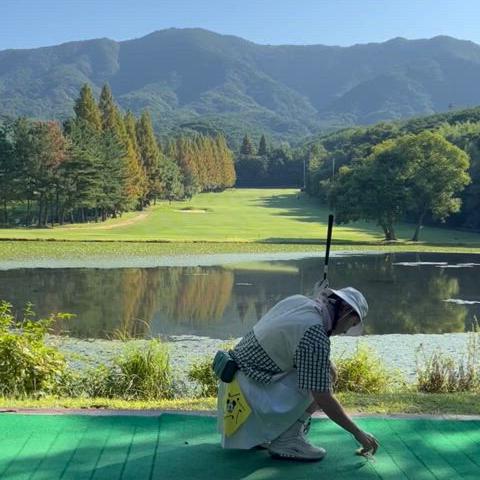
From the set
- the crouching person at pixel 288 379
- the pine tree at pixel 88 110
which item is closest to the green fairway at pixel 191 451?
the crouching person at pixel 288 379

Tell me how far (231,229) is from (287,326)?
4725cm

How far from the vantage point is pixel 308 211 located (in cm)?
7825

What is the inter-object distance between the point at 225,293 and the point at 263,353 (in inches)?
619

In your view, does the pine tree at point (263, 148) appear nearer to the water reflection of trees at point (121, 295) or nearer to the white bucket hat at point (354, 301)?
the water reflection of trees at point (121, 295)

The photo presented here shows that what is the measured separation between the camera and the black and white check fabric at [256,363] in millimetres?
4344

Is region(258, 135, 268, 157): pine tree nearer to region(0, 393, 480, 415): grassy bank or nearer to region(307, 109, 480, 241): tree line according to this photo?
region(307, 109, 480, 241): tree line

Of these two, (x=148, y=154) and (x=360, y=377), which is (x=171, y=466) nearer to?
(x=360, y=377)

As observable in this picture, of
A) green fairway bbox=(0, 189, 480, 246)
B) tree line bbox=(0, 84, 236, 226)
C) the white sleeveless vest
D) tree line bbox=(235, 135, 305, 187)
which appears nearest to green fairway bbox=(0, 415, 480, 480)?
the white sleeveless vest

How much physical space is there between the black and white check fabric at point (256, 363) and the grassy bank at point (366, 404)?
1345 millimetres

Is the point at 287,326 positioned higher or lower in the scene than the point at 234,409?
higher

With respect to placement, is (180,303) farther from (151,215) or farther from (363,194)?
(151,215)

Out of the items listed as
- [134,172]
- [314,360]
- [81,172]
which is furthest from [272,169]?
[314,360]

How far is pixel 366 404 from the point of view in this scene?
6172mm

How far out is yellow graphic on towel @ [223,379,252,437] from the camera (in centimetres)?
442
